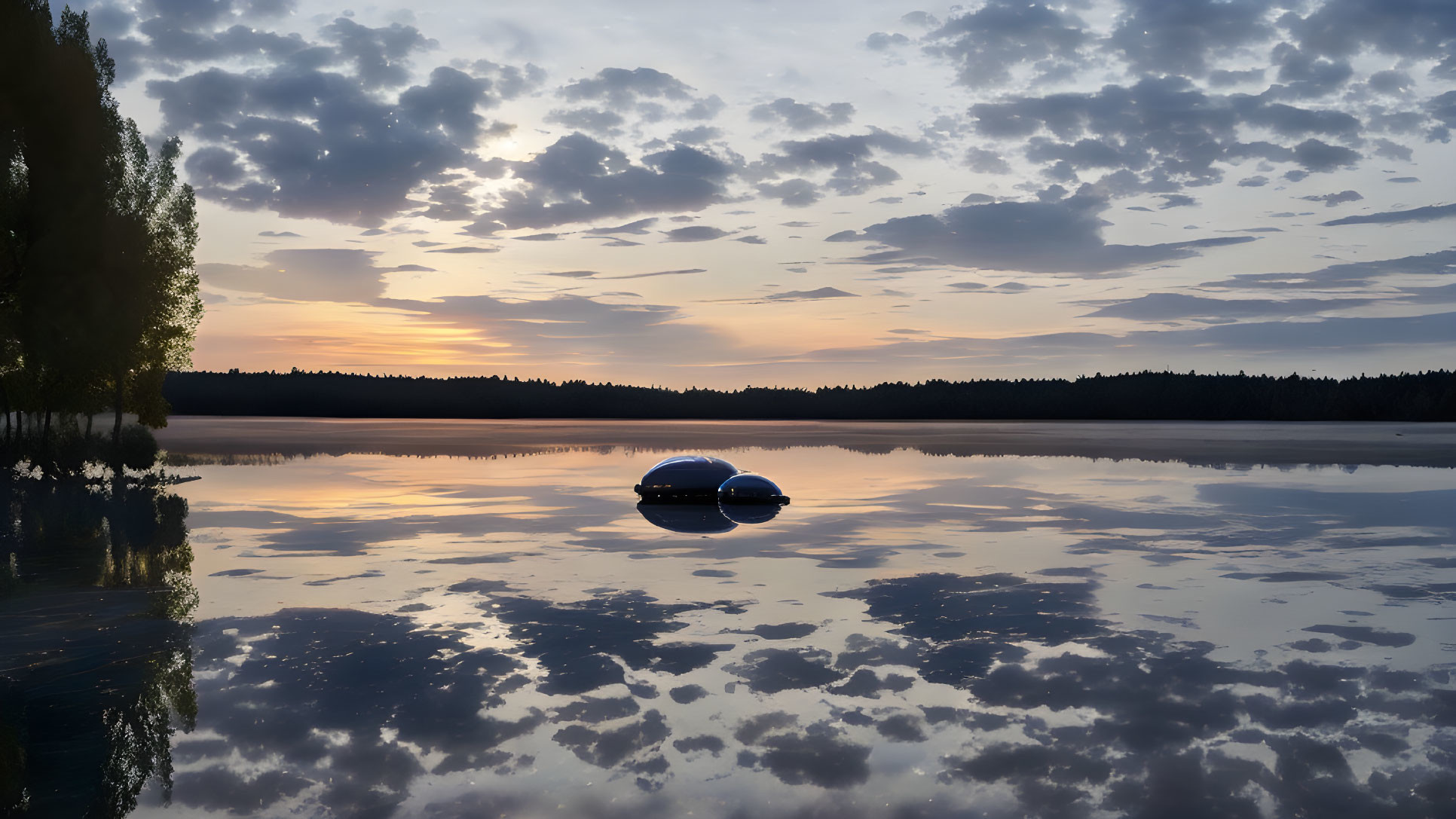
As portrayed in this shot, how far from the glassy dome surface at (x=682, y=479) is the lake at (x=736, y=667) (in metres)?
5.35

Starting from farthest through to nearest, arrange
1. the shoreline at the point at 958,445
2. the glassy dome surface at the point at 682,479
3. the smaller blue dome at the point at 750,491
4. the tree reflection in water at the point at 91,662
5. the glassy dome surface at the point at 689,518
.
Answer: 1. the shoreline at the point at 958,445
2. the glassy dome surface at the point at 682,479
3. the smaller blue dome at the point at 750,491
4. the glassy dome surface at the point at 689,518
5. the tree reflection in water at the point at 91,662

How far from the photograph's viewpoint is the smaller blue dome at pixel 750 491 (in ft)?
96.2

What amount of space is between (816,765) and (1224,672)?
5381mm

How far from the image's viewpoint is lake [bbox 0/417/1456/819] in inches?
293

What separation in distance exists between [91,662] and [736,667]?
23.3 ft

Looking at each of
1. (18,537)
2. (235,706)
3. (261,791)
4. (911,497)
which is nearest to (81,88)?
(18,537)

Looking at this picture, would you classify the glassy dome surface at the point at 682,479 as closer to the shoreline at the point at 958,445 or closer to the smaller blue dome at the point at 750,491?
the smaller blue dome at the point at 750,491

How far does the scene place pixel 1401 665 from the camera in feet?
35.6

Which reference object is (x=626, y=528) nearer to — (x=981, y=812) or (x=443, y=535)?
(x=443, y=535)

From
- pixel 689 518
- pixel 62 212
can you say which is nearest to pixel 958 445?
pixel 689 518

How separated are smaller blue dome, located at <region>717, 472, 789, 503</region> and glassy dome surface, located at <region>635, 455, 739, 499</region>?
0.75 metres

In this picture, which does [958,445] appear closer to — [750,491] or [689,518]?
[750,491]

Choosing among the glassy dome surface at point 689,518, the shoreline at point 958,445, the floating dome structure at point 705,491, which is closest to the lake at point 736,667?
the glassy dome surface at point 689,518

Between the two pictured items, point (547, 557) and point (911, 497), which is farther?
point (911, 497)
